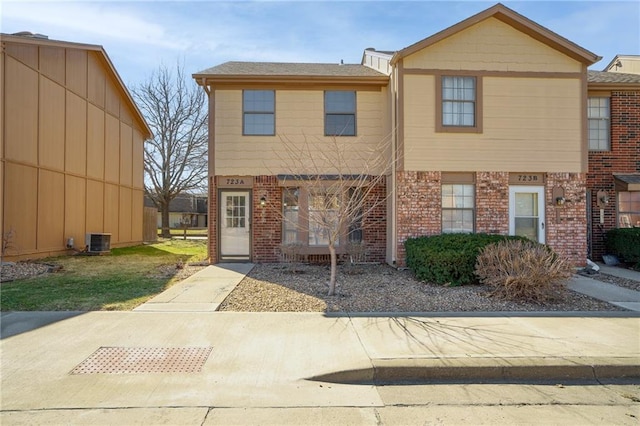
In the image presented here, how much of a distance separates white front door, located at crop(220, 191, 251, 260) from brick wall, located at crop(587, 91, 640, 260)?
10.7m

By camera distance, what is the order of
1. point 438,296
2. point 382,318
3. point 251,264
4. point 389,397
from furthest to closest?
point 251,264
point 438,296
point 382,318
point 389,397

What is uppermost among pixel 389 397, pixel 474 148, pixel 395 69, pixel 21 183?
pixel 395 69

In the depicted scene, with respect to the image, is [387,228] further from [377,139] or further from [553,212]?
[553,212]

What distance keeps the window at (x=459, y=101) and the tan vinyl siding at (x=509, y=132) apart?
321 mm

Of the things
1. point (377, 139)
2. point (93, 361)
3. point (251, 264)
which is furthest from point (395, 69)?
point (93, 361)

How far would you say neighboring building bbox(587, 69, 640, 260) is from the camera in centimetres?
1227

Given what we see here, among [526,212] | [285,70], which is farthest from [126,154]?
[526,212]

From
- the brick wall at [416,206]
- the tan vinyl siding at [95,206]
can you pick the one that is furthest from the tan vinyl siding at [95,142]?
the brick wall at [416,206]

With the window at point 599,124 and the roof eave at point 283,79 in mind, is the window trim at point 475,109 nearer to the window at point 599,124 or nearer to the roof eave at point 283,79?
the roof eave at point 283,79

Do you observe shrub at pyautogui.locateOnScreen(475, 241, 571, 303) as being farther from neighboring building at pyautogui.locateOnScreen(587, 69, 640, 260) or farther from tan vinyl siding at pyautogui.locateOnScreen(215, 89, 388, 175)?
neighboring building at pyautogui.locateOnScreen(587, 69, 640, 260)

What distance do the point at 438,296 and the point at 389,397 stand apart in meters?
4.02

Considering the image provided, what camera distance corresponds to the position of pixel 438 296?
7582mm

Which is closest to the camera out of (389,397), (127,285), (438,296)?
(389,397)

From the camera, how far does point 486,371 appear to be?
4.37 metres
